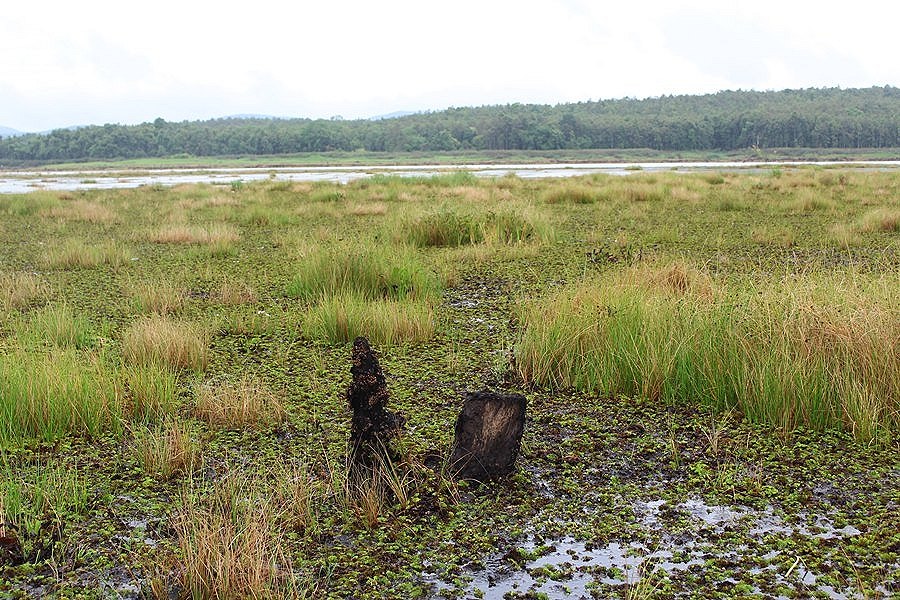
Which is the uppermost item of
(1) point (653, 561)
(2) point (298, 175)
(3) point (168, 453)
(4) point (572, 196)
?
(2) point (298, 175)

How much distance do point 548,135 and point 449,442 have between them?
108m

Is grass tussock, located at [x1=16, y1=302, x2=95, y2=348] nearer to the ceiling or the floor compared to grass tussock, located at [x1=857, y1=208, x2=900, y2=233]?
nearer to the floor

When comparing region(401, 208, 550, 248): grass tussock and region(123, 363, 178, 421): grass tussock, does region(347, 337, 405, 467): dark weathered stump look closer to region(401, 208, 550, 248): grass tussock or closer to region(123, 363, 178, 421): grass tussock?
region(123, 363, 178, 421): grass tussock

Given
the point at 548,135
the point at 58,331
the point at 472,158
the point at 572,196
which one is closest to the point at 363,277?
the point at 58,331

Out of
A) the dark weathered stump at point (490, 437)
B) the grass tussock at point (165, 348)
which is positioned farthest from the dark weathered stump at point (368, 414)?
the grass tussock at point (165, 348)

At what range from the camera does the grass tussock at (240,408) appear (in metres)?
4.67

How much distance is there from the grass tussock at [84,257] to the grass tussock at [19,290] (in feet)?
4.03

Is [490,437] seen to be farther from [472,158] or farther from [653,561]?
[472,158]

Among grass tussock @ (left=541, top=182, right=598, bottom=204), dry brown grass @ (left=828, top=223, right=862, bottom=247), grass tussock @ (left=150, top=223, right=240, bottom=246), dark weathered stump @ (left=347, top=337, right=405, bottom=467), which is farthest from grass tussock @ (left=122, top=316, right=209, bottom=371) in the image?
grass tussock @ (left=541, top=182, right=598, bottom=204)

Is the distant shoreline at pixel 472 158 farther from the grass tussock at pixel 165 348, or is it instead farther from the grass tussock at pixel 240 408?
the grass tussock at pixel 240 408

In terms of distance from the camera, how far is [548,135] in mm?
109312

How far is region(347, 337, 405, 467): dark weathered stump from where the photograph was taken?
12.4 ft

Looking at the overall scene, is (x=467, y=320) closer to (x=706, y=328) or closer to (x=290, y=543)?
(x=706, y=328)

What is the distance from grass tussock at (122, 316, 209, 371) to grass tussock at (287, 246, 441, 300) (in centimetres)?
203
